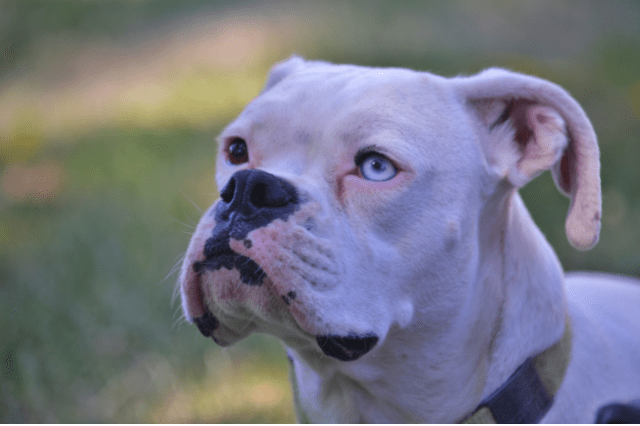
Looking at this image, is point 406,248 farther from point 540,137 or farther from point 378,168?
point 540,137

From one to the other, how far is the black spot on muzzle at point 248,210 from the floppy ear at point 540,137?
2.74 feet

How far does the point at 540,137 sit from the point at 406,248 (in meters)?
0.68

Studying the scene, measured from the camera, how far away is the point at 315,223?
1874mm

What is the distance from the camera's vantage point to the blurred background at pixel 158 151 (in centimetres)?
362

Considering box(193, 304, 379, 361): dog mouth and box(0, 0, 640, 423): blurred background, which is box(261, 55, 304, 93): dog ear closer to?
box(0, 0, 640, 423): blurred background

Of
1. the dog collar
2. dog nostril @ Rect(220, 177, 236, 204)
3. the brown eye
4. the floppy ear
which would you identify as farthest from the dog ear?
the dog collar

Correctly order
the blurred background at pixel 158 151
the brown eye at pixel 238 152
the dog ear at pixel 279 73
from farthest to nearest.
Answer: the blurred background at pixel 158 151, the dog ear at pixel 279 73, the brown eye at pixel 238 152

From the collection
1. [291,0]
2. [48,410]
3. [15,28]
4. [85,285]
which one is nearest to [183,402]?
[48,410]

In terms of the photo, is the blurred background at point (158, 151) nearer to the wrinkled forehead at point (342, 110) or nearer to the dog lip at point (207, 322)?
the dog lip at point (207, 322)

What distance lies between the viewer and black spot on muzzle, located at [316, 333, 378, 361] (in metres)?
1.89

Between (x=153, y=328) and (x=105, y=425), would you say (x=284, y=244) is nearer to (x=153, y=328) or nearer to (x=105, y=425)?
(x=105, y=425)

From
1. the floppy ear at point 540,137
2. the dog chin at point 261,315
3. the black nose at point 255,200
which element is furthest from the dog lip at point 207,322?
the floppy ear at point 540,137

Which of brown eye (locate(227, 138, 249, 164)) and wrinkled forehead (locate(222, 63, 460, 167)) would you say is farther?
brown eye (locate(227, 138, 249, 164))

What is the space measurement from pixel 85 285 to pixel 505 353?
3.19 meters
